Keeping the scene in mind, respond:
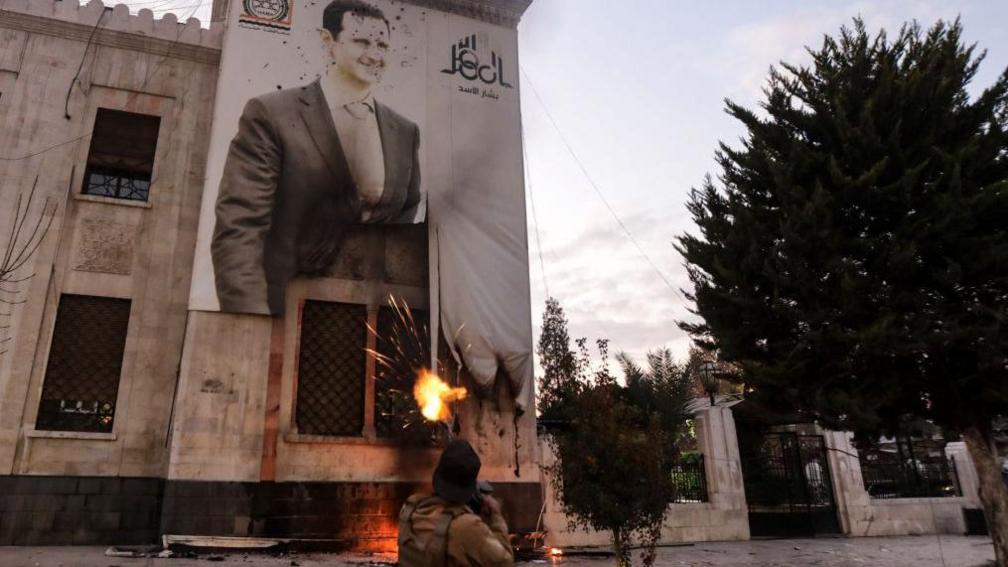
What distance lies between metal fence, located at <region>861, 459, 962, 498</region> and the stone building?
32.3 feet

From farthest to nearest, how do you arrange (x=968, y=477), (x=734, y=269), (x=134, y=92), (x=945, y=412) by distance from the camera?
(x=968, y=477) → (x=134, y=92) → (x=734, y=269) → (x=945, y=412)

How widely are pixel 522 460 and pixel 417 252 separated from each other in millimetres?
4873

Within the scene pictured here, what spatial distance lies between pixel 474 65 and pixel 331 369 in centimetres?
792

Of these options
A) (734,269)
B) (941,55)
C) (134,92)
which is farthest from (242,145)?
(941,55)

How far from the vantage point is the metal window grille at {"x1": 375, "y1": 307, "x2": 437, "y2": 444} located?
1223 cm

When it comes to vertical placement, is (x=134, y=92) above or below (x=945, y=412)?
above

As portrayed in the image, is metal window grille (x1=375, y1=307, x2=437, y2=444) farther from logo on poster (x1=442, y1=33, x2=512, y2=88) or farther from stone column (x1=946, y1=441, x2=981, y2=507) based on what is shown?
stone column (x1=946, y1=441, x2=981, y2=507)

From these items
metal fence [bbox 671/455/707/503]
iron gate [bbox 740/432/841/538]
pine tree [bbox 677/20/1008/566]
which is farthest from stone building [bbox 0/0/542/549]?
iron gate [bbox 740/432/841/538]

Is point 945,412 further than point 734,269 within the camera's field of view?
No

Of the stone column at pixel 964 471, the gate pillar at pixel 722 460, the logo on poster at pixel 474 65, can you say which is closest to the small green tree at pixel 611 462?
the gate pillar at pixel 722 460

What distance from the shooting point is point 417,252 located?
1333 centimetres

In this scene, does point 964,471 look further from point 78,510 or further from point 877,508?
→ point 78,510

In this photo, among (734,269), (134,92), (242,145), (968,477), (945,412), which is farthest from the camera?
(968,477)

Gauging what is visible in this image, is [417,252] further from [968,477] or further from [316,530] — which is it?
[968,477]
